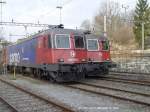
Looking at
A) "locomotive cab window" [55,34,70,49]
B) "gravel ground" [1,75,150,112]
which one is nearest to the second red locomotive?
"locomotive cab window" [55,34,70,49]

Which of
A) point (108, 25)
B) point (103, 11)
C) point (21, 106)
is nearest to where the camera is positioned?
point (21, 106)

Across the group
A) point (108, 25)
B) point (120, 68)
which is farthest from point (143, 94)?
point (108, 25)

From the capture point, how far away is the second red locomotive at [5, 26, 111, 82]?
750 inches

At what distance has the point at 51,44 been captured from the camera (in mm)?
19172

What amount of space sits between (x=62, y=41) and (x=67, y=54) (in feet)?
2.77

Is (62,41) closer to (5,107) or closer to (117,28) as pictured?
(5,107)

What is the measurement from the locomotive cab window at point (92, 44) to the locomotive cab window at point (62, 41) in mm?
2968

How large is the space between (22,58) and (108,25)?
57849 mm

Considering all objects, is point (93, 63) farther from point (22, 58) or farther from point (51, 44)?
point (22, 58)

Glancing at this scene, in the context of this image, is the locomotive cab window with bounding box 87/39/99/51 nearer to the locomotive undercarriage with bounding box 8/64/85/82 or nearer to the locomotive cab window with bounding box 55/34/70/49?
the locomotive undercarriage with bounding box 8/64/85/82

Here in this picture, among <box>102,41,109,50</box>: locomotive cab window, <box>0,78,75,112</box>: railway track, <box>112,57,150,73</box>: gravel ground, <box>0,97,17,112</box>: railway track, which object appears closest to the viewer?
<box>0,78,75,112</box>: railway track

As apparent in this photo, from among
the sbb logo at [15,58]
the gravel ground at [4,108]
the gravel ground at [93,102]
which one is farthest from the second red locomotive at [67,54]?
the sbb logo at [15,58]

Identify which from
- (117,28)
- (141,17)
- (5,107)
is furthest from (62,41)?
(117,28)

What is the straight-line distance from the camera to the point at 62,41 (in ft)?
63.9
